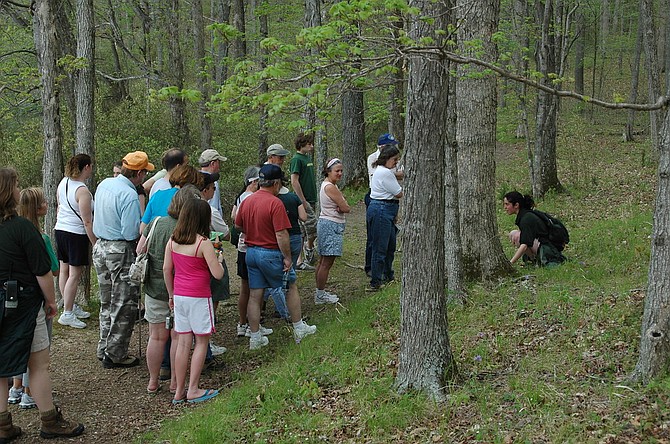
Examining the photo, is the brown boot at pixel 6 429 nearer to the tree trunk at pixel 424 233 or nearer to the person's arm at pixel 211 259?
the person's arm at pixel 211 259

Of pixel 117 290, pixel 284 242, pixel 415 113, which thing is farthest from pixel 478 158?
pixel 117 290

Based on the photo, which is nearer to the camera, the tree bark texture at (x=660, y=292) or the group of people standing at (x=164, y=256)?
the tree bark texture at (x=660, y=292)

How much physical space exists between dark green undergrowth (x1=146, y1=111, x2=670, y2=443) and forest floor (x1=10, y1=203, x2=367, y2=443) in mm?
214

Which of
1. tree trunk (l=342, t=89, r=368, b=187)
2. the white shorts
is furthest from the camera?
tree trunk (l=342, t=89, r=368, b=187)

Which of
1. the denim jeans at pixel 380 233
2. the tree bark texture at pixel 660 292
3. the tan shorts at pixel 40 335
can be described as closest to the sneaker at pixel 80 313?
the tan shorts at pixel 40 335

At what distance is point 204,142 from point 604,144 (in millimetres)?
15115

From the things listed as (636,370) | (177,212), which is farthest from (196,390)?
(636,370)

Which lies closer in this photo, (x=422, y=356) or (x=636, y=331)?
(x=422, y=356)

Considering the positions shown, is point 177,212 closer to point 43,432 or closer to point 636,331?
point 43,432

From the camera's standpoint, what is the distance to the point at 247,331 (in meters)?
7.58

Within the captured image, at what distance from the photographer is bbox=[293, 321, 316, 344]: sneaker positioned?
7.14 m

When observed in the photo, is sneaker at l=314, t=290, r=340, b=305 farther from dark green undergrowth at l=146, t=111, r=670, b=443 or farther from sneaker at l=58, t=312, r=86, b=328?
sneaker at l=58, t=312, r=86, b=328

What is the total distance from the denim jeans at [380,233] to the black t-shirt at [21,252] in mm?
4536

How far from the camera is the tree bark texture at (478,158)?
7051mm
